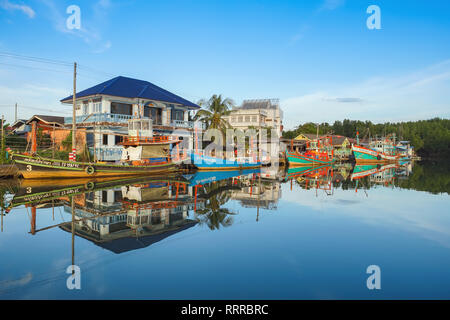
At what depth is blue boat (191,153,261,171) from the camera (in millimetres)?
31953

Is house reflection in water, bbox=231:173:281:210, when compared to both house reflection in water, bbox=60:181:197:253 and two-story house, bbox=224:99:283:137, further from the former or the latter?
two-story house, bbox=224:99:283:137

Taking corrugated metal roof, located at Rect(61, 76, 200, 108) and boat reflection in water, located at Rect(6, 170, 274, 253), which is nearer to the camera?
boat reflection in water, located at Rect(6, 170, 274, 253)

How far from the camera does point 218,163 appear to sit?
33.6 meters

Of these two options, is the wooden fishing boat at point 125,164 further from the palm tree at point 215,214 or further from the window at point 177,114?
the palm tree at point 215,214

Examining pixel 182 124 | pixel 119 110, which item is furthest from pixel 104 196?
pixel 182 124

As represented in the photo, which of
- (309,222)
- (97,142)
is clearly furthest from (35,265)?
(97,142)

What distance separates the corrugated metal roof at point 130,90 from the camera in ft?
104

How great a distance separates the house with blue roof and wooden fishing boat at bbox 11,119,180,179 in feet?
5.63

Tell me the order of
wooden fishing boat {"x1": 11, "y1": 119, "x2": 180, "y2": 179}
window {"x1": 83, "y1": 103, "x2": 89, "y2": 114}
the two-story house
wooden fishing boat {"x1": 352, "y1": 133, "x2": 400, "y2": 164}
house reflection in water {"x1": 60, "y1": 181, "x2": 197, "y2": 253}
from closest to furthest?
house reflection in water {"x1": 60, "y1": 181, "x2": 197, "y2": 253} → wooden fishing boat {"x1": 11, "y1": 119, "x2": 180, "y2": 179} → window {"x1": 83, "y1": 103, "x2": 89, "y2": 114} → wooden fishing boat {"x1": 352, "y1": 133, "x2": 400, "y2": 164} → the two-story house

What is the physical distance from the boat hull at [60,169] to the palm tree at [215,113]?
833 inches

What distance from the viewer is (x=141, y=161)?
87.7 ft

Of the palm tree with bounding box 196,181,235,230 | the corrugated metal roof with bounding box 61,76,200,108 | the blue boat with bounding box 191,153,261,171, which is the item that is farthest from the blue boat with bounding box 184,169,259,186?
the corrugated metal roof with bounding box 61,76,200,108
